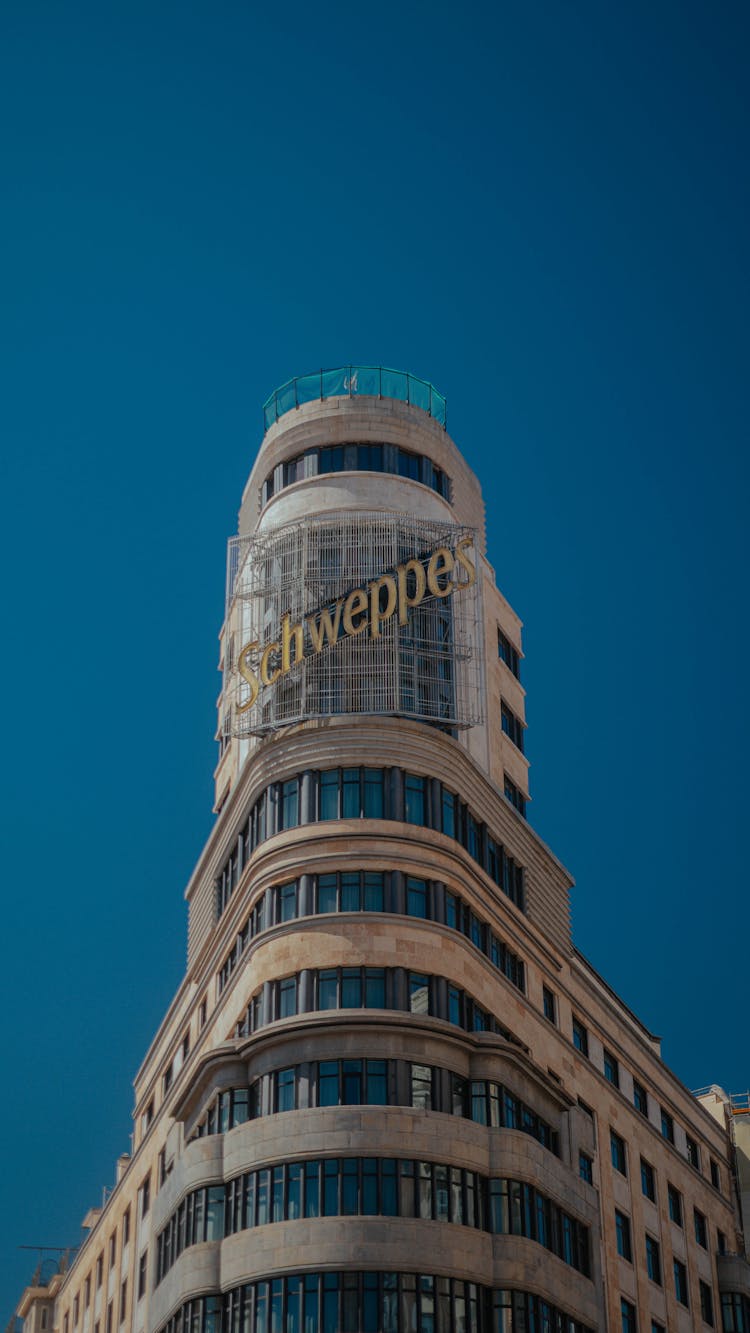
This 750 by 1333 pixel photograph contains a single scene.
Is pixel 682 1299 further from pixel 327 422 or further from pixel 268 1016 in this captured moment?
pixel 327 422

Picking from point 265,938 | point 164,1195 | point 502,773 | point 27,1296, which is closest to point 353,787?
point 265,938

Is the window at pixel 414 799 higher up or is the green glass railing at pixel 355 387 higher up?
the green glass railing at pixel 355 387

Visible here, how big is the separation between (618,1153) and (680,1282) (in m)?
8.86

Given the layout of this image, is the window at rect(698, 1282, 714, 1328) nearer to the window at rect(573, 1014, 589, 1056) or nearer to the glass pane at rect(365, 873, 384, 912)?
the window at rect(573, 1014, 589, 1056)

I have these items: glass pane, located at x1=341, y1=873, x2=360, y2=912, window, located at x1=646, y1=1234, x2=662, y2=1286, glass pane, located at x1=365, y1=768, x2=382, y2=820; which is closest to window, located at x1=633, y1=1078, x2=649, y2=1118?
window, located at x1=646, y1=1234, x2=662, y2=1286

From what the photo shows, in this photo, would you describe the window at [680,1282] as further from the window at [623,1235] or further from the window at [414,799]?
the window at [414,799]

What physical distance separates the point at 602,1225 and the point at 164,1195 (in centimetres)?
1870

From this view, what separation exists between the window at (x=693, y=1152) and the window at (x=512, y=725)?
24589 millimetres

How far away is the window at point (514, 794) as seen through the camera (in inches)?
3553

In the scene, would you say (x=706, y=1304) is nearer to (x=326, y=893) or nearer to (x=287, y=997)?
(x=287, y=997)

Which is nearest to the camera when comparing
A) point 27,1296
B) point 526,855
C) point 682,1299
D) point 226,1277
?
point 226,1277

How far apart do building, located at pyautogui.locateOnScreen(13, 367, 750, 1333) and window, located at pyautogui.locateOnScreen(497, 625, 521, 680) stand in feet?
0.66

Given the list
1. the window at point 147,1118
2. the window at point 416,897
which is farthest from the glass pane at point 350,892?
the window at point 147,1118

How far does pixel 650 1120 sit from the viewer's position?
Answer: 97.5 meters
